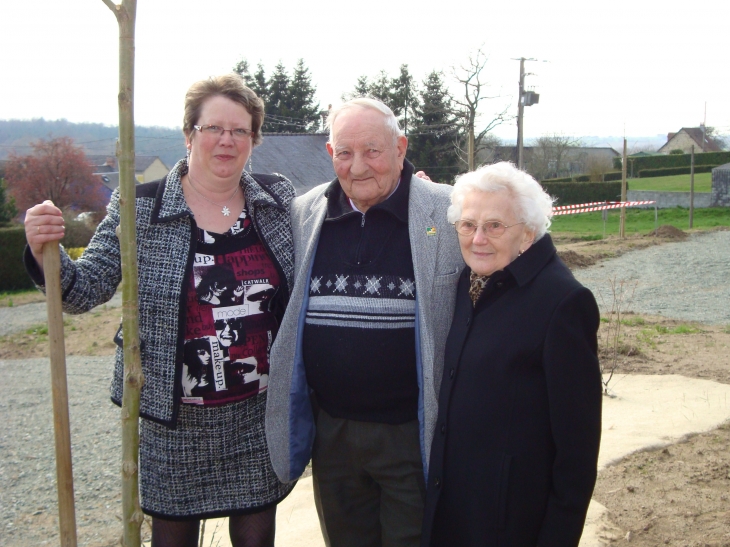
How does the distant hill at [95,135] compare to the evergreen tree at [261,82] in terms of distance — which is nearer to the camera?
the evergreen tree at [261,82]

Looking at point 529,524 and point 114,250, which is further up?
point 114,250

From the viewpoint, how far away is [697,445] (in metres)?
4.60

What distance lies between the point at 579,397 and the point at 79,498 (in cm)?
418

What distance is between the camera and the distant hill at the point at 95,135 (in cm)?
7919

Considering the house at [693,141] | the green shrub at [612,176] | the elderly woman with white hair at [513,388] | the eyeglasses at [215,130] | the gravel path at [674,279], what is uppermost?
the house at [693,141]

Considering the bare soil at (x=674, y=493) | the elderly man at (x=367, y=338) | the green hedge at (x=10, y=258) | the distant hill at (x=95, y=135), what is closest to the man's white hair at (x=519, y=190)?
the elderly man at (x=367, y=338)

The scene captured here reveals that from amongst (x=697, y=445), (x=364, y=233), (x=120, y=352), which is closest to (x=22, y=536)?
(x=120, y=352)

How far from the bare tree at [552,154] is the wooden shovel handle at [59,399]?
47.0 m

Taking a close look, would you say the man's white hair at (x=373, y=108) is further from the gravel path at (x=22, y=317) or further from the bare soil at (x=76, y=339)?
the gravel path at (x=22, y=317)

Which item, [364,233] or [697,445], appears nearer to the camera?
[364,233]

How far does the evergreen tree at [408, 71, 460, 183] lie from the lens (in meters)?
38.7

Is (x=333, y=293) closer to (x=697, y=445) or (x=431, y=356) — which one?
(x=431, y=356)

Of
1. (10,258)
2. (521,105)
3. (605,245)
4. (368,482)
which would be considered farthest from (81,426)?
(521,105)

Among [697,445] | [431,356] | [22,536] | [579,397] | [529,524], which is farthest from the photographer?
[697,445]
